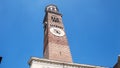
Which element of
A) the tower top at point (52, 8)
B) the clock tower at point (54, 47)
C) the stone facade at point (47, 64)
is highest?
the tower top at point (52, 8)

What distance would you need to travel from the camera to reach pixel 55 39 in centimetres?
→ 2831

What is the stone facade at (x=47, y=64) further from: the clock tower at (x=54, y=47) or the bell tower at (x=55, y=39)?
the bell tower at (x=55, y=39)

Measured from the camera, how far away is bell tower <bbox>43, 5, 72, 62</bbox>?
26.3m

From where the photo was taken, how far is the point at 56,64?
23906 mm

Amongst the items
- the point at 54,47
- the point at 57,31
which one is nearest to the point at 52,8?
the point at 57,31

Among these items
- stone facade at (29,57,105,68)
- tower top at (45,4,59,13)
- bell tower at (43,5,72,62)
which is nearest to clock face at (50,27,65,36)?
bell tower at (43,5,72,62)

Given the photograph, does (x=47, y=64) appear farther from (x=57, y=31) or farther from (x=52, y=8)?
(x=52, y=8)

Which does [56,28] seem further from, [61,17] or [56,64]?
[56,64]

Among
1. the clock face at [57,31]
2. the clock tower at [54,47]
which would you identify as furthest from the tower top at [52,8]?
the clock face at [57,31]

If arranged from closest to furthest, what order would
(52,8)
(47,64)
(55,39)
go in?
1. (47,64)
2. (55,39)
3. (52,8)

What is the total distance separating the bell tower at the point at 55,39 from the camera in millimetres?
26344

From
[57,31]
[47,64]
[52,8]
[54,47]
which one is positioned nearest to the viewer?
[47,64]

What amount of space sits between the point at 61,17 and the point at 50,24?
3.24m

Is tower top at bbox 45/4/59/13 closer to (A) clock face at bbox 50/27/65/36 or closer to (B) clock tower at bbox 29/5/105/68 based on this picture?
(B) clock tower at bbox 29/5/105/68
